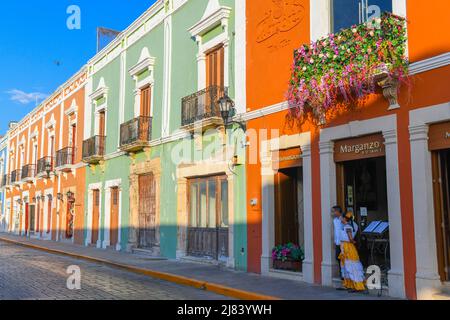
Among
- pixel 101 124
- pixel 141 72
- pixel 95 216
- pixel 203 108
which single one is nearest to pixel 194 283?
pixel 203 108

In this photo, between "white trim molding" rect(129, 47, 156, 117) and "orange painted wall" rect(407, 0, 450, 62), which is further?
"white trim molding" rect(129, 47, 156, 117)

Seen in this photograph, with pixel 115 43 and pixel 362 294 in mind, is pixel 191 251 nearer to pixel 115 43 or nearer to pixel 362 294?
pixel 362 294

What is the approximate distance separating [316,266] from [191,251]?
215 inches

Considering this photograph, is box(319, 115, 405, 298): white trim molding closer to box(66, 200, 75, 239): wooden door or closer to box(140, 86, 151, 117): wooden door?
box(140, 86, 151, 117): wooden door

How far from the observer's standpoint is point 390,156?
8.52 m

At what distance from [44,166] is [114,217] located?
1058cm

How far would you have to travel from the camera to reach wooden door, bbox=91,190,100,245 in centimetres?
2142

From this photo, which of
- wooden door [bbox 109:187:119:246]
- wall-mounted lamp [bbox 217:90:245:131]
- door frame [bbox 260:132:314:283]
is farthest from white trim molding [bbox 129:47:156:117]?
door frame [bbox 260:132:314:283]

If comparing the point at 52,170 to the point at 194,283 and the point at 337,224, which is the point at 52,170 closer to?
the point at 194,283

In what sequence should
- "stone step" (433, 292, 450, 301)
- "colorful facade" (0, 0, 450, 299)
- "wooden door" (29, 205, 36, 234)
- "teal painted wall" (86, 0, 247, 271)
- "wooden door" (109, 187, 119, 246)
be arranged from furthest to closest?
"wooden door" (29, 205, 36, 234), "wooden door" (109, 187, 119, 246), "teal painted wall" (86, 0, 247, 271), "colorful facade" (0, 0, 450, 299), "stone step" (433, 292, 450, 301)

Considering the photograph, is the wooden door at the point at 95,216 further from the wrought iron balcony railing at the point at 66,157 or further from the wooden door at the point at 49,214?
the wooden door at the point at 49,214

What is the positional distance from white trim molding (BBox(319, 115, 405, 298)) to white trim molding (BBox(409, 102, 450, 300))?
0.35 m

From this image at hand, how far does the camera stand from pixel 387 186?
8.60 meters

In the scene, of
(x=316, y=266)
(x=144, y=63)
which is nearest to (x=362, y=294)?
(x=316, y=266)
